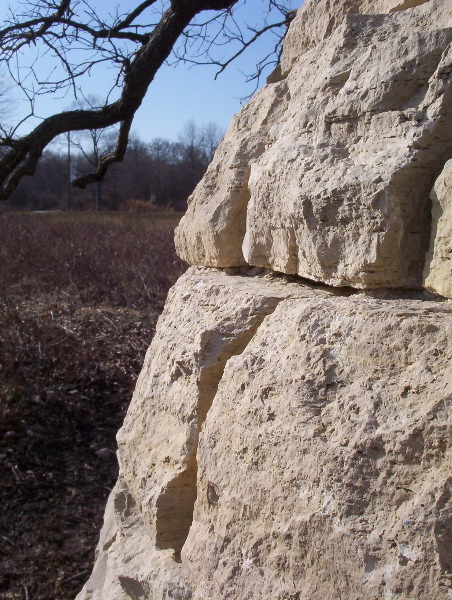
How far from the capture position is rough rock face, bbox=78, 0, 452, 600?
3.47ft

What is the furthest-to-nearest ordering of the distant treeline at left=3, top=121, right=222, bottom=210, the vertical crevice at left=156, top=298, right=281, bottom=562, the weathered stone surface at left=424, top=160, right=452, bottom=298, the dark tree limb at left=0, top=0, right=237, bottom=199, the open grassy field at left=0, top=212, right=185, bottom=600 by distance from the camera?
1. the distant treeline at left=3, top=121, right=222, bottom=210
2. the dark tree limb at left=0, top=0, right=237, bottom=199
3. the open grassy field at left=0, top=212, right=185, bottom=600
4. the vertical crevice at left=156, top=298, right=281, bottom=562
5. the weathered stone surface at left=424, top=160, right=452, bottom=298

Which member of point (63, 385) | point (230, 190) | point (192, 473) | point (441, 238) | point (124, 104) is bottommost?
point (63, 385)

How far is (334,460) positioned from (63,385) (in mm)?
3923

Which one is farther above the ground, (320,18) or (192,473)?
(320,18)

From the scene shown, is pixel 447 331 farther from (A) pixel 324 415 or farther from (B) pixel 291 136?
(B) pixel 291 136

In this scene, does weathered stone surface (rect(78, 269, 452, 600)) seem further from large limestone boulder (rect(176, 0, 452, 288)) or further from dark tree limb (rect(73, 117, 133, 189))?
dark tree limb (rect(73, 117, 133, 189))

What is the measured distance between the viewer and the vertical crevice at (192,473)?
1487mm

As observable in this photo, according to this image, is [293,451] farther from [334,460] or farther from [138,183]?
[138,183]

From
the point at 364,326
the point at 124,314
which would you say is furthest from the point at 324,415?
the point at 124,314

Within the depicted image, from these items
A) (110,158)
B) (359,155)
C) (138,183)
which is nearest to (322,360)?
(359,155)

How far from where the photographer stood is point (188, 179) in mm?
20609

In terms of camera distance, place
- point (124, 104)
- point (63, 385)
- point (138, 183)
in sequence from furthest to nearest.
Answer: point (138, 183) → point (63, 385) → point (124, 104)

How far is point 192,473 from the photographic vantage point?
156 cm

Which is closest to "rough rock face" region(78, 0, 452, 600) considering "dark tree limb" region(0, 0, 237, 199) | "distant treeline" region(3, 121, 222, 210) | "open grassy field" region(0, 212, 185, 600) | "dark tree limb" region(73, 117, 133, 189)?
"open grassy field" region(0, 212, 185, 600)
